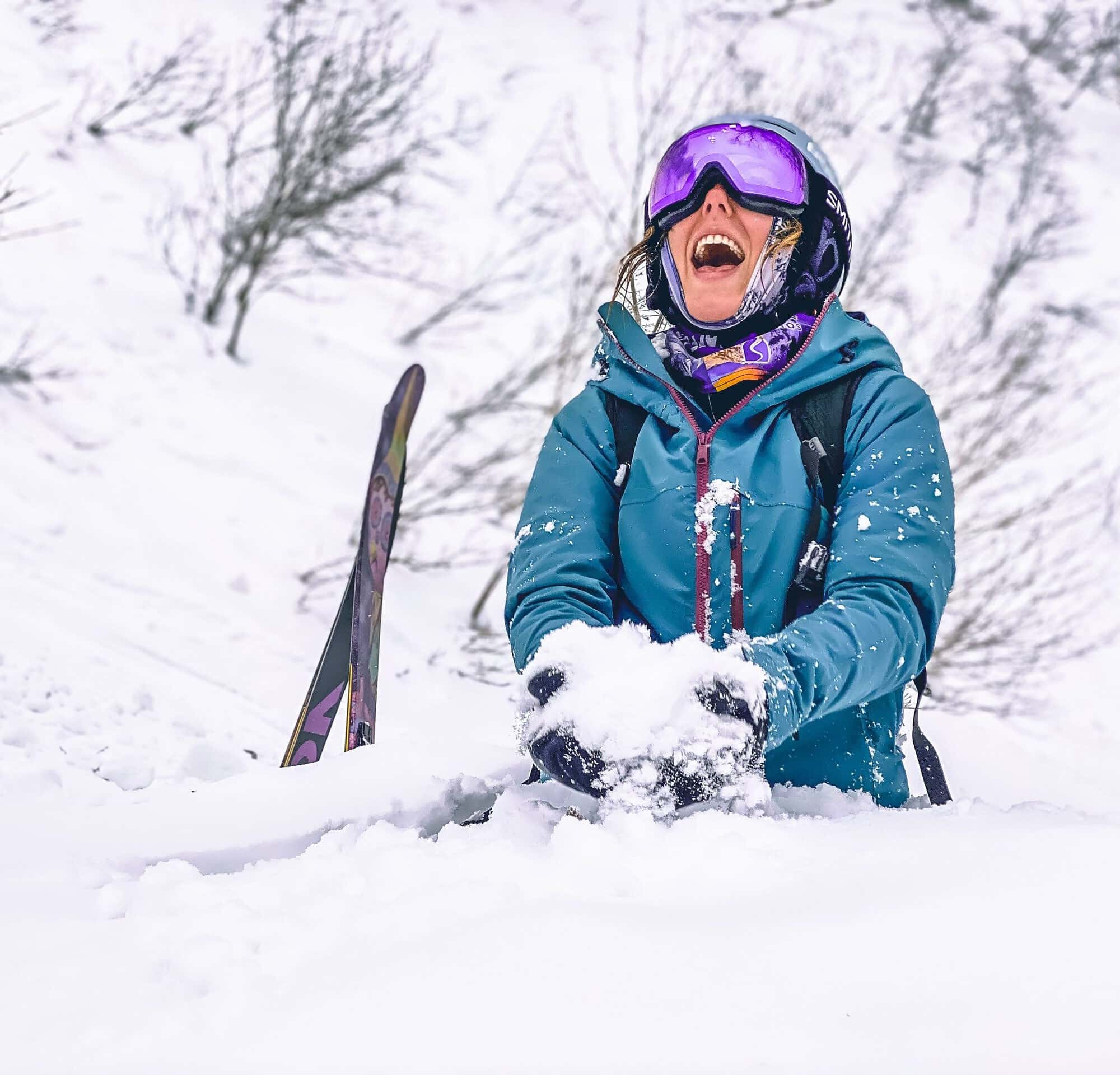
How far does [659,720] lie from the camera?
4.67ft

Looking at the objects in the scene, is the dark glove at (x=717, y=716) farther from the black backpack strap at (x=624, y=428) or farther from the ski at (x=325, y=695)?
the ski at (x=325, y=695)

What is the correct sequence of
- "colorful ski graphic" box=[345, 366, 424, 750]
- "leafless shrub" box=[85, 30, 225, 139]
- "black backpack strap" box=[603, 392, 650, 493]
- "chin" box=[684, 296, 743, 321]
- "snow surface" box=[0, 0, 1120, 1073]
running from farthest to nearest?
"leafless shrub" box=[85, 30, 225, 139]
"colorful ski graphic" box=[345, 366, 424, 750]
"chin" box=[684, 296, 743, 321]
"black backpack strap" box=[603, 392, 650, 493]
"snow surface" box=[0, 0, 1120, 1073]

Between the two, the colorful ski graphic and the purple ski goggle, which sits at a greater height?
the purple ski goggle

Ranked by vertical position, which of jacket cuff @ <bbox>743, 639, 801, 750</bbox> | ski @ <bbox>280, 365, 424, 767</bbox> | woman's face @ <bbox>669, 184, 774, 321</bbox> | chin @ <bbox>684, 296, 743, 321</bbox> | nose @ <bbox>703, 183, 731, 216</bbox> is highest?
nose @ <bbox>703, 183, 731, 216</bbox>

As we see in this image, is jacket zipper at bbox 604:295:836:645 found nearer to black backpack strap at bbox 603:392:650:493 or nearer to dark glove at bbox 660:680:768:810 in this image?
black backpack strap at bbox 603:392:650:493

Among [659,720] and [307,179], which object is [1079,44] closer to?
[307,179]

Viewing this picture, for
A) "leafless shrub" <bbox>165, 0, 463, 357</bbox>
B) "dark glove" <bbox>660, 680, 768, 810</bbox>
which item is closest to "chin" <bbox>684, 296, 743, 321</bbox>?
"dark glove" <bbox>660, 680, 768, 810</bbox>

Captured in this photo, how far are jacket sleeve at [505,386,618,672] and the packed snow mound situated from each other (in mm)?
228

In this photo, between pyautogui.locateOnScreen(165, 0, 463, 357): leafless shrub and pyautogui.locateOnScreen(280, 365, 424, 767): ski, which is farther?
pyautogui.locateOnScreen(165, 0, 463, 357): leafless shrub

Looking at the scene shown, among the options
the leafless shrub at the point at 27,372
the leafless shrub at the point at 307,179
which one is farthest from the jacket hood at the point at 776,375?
the leafless shrub at the point at 307,179

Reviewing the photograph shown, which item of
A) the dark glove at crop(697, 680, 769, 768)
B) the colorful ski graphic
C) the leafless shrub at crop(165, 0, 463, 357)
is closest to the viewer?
the dark glove at crop(697, 680, 769, 768)

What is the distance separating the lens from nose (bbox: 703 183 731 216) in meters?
2.04

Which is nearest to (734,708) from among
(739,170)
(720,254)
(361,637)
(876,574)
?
(876,574)

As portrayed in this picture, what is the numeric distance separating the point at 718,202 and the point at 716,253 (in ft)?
0.35
